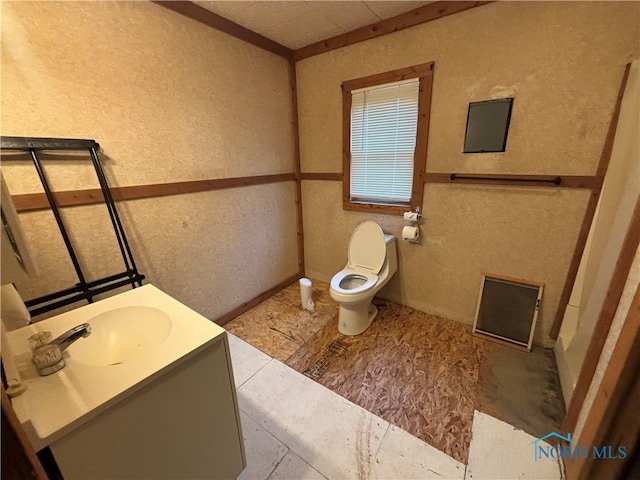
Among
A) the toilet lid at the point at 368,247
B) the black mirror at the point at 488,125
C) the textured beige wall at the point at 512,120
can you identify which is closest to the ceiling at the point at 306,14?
the textured beige wall at the point at 512,120

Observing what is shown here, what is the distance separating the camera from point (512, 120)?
1702mm

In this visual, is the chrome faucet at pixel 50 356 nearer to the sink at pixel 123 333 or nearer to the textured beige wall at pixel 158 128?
the sink at pixel 123 333

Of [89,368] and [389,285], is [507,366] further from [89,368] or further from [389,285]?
[89,368]

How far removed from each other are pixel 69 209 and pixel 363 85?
223 cm

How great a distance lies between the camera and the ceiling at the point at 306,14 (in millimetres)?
1766

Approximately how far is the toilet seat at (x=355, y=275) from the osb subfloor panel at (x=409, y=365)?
0.42 m

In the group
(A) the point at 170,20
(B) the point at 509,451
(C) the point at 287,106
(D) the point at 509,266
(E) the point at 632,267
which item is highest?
(A) the point at 170,20

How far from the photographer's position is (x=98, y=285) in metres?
1.52

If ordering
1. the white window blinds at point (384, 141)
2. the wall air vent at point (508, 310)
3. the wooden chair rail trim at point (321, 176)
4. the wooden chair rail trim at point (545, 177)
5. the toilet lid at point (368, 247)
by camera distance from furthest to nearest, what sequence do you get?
the wooden chair rail trim at point (321, 176) → the toilet lid at point (368, 247) → the white window blinds at point (384, 141) → the wall air vent at point (508, 310) → the wooden chair rail trim at point (545, 177)

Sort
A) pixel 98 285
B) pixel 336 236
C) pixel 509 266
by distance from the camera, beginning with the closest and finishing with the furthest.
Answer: pixel 98 285
pixel 509 266
pixel 336 236

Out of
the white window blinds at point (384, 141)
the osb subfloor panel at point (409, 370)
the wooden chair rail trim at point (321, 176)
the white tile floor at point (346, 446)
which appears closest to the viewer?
the white tile floor at point (346, 446)

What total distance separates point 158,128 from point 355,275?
183cm

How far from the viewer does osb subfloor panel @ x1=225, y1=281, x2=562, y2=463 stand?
1.46 meters

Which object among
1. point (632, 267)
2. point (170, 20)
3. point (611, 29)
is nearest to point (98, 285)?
point (170, 20)
